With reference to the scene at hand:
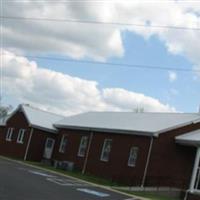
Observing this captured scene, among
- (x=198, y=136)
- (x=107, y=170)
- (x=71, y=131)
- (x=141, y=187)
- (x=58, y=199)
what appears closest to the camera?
(x=58, y=199)

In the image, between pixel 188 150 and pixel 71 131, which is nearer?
pixel 188 150

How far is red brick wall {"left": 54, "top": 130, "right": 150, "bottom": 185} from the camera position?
32231 mm

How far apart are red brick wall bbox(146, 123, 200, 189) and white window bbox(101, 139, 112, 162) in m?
4.44

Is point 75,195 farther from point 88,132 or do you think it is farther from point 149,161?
point 88,132

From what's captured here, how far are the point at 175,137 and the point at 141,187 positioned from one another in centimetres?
449

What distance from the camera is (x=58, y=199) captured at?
17.8 meters

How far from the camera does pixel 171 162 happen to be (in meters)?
32.9

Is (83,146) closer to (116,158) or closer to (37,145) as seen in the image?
(116,158)

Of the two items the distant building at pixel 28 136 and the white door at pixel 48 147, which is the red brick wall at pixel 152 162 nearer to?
the white door at pixel 48 147

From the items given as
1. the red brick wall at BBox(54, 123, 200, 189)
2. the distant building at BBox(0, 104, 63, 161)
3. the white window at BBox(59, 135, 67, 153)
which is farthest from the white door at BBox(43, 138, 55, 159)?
the red brick wall at BBox(54, 123, 200, 189)

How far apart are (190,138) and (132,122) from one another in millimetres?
5738

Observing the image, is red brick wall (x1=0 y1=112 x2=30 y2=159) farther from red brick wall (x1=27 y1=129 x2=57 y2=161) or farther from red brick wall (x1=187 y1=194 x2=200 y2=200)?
red brick wall (x1=187 y1=194 x2=200 y2=200)

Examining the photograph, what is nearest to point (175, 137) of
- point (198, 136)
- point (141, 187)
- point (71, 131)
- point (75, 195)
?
point (198, 136)

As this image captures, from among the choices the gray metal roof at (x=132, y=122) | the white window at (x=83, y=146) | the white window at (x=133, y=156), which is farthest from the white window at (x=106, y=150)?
the white window at (x=83, y=146)
